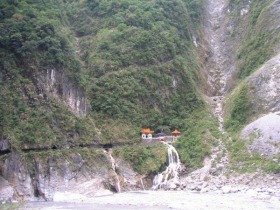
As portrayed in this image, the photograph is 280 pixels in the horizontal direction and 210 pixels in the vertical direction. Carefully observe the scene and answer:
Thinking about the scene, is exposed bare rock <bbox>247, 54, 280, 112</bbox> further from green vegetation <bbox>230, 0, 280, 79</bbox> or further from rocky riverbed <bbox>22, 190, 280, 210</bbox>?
rocky riverbed <bbox>22, 190, 280, 210</bbox>

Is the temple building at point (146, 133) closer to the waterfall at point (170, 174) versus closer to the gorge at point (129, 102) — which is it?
the gorge at point (129, 102)

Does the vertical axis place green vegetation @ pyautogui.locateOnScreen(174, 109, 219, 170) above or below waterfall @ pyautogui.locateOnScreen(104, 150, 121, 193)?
above

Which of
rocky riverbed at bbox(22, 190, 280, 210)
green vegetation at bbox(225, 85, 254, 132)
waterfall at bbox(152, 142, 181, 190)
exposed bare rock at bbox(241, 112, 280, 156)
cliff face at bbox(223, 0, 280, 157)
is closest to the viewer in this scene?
rocky riverbed at bbox(22, 190, 280, 210)

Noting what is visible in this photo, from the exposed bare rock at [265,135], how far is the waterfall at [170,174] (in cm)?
867

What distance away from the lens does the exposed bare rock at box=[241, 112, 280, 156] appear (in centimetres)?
5131

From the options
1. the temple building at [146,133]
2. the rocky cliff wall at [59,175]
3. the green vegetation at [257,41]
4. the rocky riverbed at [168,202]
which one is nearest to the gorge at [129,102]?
the rocky cliff wall at [59,175]

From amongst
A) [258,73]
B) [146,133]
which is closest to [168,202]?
[146,133]

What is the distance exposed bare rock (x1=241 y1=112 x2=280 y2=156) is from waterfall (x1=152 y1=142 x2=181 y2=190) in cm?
867

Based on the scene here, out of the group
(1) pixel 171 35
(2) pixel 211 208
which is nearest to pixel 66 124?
(2) pixel 211 208

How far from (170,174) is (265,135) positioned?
11.8m

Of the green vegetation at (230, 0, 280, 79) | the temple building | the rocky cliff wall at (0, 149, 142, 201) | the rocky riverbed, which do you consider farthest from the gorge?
the rocky riverbed

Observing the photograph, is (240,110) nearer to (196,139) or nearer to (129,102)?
(196,139)

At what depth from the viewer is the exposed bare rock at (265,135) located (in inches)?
2020

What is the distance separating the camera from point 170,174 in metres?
53.5
